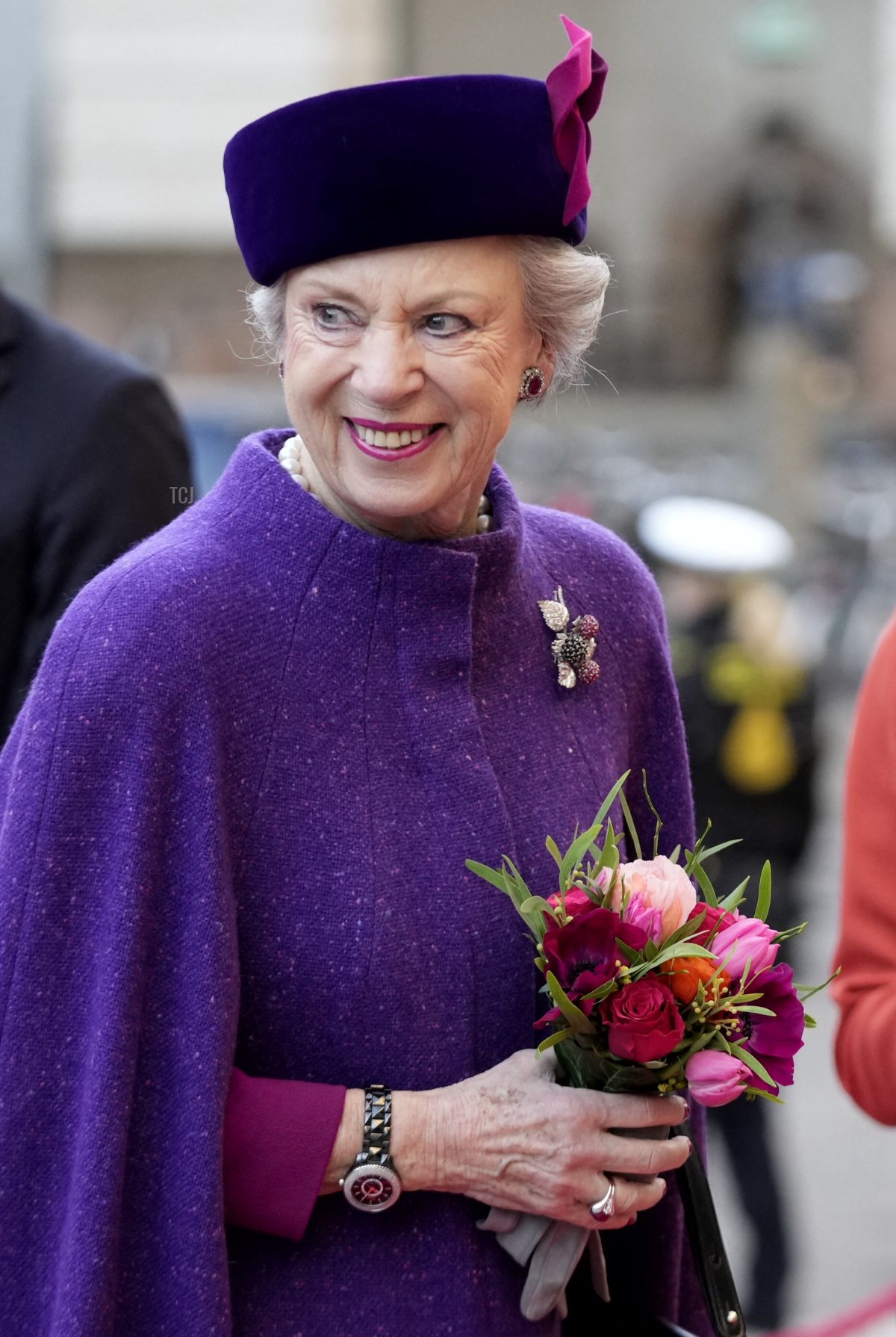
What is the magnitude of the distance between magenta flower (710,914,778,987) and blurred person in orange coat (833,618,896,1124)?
631 mm

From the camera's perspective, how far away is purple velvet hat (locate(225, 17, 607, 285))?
5.95 ft

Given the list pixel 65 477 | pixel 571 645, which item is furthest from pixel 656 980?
pixel 65 477

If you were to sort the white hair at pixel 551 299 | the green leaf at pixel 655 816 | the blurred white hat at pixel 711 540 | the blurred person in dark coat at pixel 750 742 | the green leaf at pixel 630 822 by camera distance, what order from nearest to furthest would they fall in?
1. the green leaf at pixel 630 822
2. the white hair at pixel 551 299
3. the green leaf at pixel 655 816
4. the blurred person in dark coat at pixel 750 742
5. the blurred white hat at pixel 711 540

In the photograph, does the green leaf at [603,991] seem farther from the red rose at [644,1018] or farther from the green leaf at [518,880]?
the green leaf at [518,880]

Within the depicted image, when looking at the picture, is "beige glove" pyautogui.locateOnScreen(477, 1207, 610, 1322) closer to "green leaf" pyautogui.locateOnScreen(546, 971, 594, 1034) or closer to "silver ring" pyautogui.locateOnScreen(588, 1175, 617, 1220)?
"silver ring" pyautogui.locateOnScreen(588, 1175, 617, 1220)

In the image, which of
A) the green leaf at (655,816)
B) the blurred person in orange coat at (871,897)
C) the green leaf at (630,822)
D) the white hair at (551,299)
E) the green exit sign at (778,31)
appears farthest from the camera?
the green exit sign at (778,31)

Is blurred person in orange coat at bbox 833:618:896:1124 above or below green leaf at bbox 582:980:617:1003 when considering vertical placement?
below

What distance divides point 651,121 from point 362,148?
78.5 feet

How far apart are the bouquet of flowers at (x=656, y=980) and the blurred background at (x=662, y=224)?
9171 millimetres

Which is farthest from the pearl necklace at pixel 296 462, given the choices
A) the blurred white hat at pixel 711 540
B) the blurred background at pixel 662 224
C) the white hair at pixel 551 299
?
the blurred background at pixel 662 224

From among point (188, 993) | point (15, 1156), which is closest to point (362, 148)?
point (188, 993)

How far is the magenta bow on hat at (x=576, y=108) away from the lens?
190 centimetres

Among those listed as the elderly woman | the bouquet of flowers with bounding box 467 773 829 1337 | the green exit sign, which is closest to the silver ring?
the elderly woman

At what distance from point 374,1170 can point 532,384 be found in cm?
87
